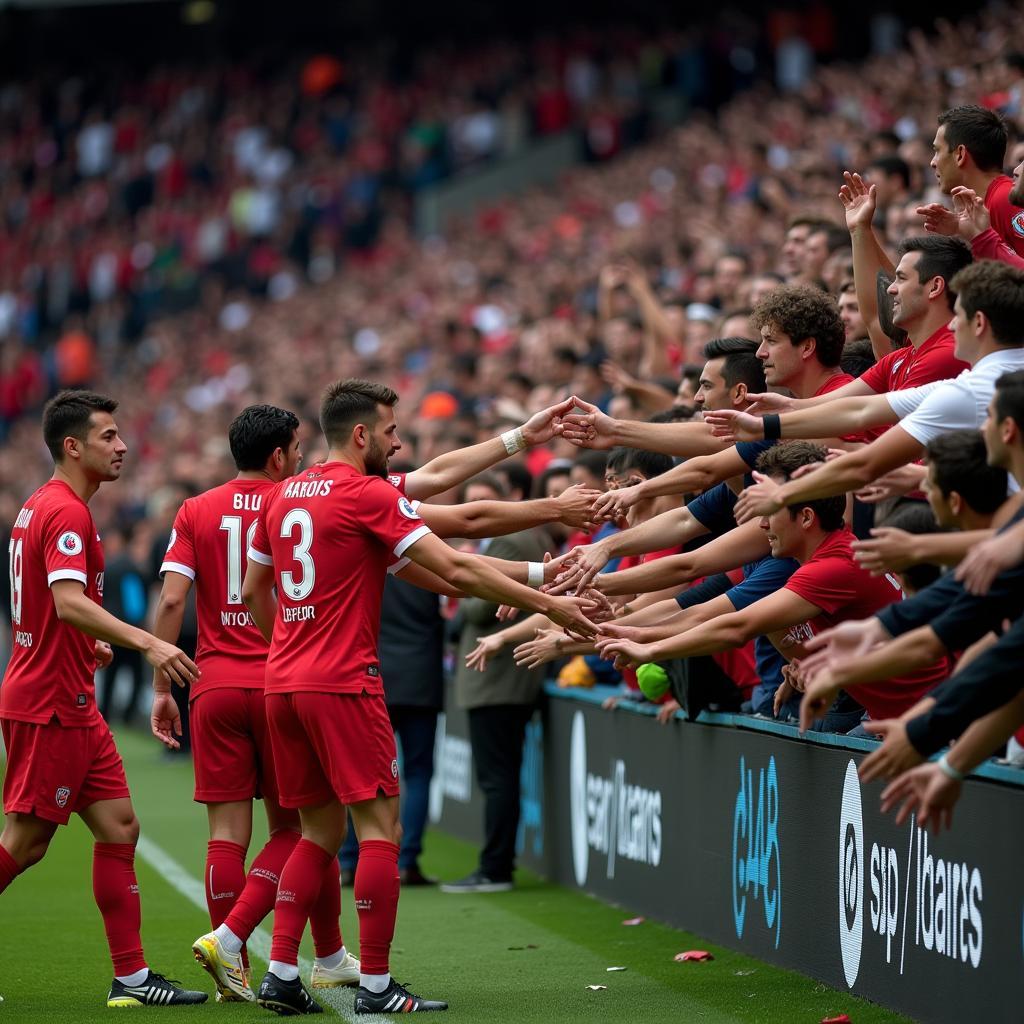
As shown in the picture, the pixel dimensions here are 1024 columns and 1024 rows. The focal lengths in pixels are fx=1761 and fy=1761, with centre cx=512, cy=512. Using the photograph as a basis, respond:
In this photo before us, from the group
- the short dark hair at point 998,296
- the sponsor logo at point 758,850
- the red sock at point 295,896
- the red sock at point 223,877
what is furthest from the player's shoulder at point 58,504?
the short dark hair at point 998,296

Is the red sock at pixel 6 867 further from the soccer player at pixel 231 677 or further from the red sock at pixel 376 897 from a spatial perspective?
the red sock at pixel 376 897

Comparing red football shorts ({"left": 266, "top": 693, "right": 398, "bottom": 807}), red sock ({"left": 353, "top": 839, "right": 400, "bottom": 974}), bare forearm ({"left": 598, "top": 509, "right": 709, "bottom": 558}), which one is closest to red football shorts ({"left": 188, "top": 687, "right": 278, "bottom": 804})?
red football shorts ({"left": 266, "top": 693, "right": 398, "bottom": 807})

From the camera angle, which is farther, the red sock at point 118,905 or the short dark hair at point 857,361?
the short dark hair at point 857,361

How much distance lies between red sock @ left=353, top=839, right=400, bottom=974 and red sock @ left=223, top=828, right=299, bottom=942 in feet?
1.78

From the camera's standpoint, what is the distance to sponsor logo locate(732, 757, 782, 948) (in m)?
7.30

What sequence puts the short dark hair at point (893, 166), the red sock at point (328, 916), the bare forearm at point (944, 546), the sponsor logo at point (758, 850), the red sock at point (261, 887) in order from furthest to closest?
1. the short dark hair at point (893, 166)
2. the sponsor logo at point (758, 850)
3. the red sock at point (328, 916)
4. the red sock at point (261, 887)
5. the bare forearm at point (944, 546)

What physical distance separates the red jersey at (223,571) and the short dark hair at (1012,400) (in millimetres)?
3272

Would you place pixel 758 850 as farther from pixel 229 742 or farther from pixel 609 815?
pixel 229 742

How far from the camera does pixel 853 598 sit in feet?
21.7

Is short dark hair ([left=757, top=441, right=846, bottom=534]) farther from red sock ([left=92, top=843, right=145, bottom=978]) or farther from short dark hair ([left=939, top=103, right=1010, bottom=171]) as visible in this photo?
red sock ([left=92, top=843, right=145, bottom=978])

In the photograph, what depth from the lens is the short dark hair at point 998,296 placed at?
5.56m

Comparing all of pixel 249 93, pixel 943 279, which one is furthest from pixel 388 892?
pixel 249 93

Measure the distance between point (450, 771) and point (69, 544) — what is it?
5.97m

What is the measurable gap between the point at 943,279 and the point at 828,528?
1044 mm
